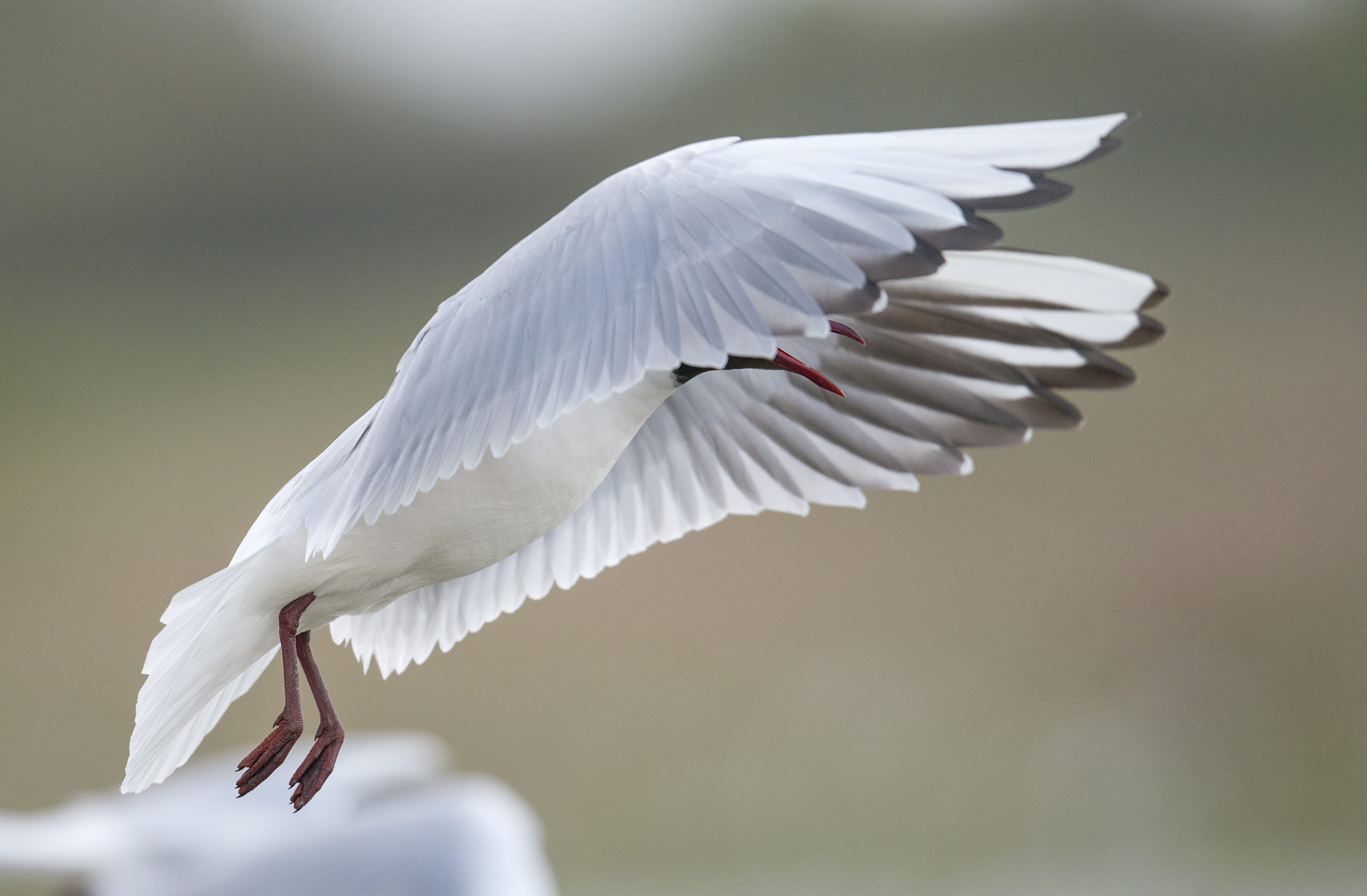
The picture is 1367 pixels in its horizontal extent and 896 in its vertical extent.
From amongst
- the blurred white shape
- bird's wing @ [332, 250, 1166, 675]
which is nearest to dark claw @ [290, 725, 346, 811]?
bird's wing @ [332, 250, 1166, 675]

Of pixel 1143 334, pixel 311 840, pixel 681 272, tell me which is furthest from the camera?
pixel 311 840

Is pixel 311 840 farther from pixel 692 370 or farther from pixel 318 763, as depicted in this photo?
pixel 692 370

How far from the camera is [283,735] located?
1.90 ft

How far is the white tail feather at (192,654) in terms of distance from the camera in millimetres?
607

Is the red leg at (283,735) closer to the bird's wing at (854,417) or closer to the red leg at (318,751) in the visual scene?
the red leg at (318,751)

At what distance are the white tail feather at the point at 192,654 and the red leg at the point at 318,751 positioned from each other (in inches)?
1.1

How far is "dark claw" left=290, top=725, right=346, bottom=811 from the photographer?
1.89ft

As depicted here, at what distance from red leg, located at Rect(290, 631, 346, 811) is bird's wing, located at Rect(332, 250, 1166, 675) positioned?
133mm

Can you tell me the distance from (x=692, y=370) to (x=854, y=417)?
0.70ft

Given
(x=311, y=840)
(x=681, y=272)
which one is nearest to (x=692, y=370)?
(x=681, y=272)

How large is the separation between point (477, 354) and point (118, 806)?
1.42m

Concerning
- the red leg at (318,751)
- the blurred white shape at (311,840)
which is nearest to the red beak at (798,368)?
the red leg at (318,751)

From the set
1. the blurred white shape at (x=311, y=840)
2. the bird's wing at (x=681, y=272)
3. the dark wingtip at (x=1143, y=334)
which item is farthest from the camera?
the blurred white shape at (x=311, y=840)

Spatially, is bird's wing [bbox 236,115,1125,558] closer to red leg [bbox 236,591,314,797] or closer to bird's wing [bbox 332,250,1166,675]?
red leg [bbox 236,591,314,797]
